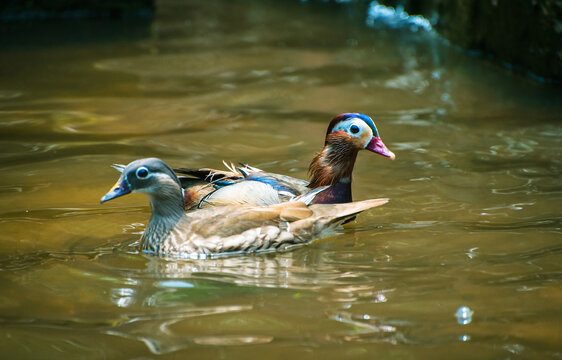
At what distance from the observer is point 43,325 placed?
4078 mm

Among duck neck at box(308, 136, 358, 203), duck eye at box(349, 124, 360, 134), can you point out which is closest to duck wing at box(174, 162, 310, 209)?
duck neck at box(308, 136, 358, 203)

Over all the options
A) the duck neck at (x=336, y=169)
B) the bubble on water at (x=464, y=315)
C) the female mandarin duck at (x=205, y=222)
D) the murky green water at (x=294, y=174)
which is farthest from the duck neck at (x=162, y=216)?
the bubble on water at (x=464, y=315)

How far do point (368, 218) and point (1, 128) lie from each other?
4.69 metres

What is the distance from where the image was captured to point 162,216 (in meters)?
5.26

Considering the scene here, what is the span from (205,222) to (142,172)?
0.59m

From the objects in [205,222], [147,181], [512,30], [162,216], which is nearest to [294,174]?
[205,222]

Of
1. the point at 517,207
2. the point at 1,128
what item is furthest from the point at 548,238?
the point at 1,128

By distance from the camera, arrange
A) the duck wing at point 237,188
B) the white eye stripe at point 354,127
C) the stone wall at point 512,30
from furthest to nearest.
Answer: the stone wall at point 512,30 → the white eye stripe at point 354,127 → the duck wing at point 237,188

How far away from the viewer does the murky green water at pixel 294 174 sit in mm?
3984

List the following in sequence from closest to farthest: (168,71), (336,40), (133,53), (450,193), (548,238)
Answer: (548,238) → (450,193) → (168,71) → (133,53) → (336,40)

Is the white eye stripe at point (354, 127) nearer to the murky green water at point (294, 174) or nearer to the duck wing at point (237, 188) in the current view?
the duck wing at point (237, 188)

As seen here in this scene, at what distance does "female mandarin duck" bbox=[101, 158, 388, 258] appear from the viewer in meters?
5.13

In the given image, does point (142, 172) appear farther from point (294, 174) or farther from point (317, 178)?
point (294, 174)

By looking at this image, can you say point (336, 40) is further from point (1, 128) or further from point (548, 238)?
point (548, 238)
